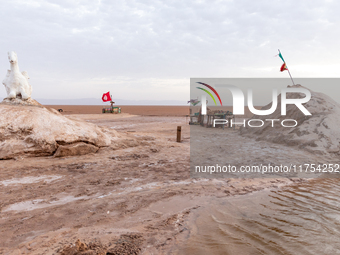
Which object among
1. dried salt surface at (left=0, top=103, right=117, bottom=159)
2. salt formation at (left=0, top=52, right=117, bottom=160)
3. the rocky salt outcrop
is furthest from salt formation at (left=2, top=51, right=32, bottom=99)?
dried salt surface at (left=0, top=103, right=117, bottom=159)

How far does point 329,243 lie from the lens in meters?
2.87

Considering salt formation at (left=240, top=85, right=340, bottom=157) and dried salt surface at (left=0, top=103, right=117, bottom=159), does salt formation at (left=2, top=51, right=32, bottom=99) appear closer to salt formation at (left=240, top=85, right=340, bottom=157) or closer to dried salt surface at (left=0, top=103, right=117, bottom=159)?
dried salt surface at (left=0, top=103, right=117, bottom=159)

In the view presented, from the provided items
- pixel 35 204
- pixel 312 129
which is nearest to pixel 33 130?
pixel 35 204

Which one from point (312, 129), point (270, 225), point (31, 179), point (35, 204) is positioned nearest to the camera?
point (270, 225)

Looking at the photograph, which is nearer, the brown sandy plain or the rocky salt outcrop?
the brown sandy plain

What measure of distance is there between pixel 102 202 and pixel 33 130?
4.95 m

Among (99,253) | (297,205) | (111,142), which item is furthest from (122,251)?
(111,142)

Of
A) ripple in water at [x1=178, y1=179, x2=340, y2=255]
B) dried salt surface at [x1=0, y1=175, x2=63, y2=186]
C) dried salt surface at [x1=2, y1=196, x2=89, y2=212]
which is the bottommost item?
ripple in water at [x1=178, y1=179, x2=340, y2=255]

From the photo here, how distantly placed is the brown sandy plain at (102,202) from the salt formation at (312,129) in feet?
9.99

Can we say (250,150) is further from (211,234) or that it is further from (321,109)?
(211,234)

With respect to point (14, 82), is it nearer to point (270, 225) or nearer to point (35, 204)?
point (35, 204)

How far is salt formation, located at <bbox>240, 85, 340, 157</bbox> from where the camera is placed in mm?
8117

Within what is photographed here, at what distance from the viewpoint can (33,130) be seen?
24.3ft

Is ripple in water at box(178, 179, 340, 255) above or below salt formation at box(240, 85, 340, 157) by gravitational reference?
below
